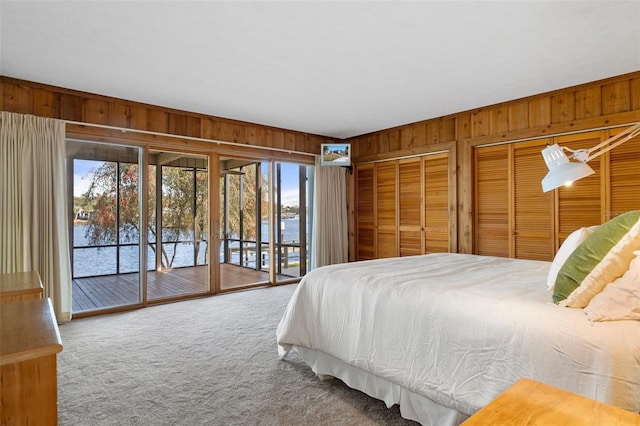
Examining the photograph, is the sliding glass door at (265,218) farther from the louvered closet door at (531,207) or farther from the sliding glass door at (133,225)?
the louvered closet door at (531,207)

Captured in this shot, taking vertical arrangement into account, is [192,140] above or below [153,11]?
below

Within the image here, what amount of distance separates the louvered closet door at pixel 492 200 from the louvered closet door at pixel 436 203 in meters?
0.42

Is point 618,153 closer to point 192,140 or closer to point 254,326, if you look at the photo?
point 254,326

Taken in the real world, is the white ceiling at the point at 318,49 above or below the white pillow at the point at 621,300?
above

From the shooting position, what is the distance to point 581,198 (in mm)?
3760

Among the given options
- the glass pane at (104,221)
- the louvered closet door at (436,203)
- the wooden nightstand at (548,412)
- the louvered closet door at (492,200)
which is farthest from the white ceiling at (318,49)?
the wooden nightstand at (548,412)

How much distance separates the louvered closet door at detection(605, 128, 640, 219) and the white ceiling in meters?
0.77

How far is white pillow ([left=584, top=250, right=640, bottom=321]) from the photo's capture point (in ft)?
4.50

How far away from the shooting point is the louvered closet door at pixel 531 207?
4004 millimetres

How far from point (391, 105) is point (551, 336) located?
3.49 metres

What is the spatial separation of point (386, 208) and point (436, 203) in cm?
93

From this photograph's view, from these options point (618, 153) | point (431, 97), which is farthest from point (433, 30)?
point (618, 153)

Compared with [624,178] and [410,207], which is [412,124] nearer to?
[410,207]

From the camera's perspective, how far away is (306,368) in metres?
2.61
